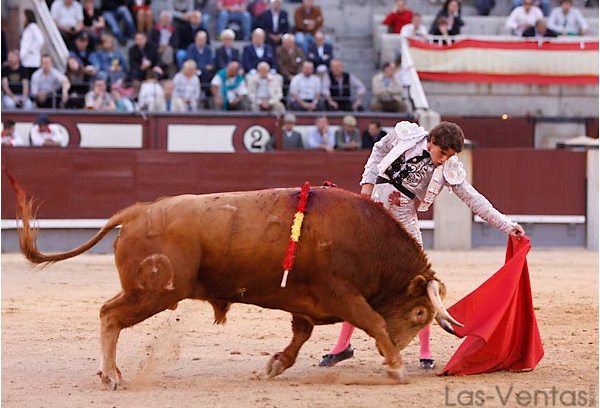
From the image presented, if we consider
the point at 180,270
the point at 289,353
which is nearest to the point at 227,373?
the point at 289,353

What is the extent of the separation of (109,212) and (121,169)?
467 millimetres

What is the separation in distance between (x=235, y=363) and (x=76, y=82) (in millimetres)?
8188

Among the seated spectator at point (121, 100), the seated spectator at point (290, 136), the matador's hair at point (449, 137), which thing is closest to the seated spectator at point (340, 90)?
the seated spectator at point (290, 136)

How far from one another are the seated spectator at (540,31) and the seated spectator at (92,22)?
5.33m

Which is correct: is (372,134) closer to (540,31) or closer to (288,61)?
(288,61)

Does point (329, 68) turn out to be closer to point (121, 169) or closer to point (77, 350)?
point (121, 169)

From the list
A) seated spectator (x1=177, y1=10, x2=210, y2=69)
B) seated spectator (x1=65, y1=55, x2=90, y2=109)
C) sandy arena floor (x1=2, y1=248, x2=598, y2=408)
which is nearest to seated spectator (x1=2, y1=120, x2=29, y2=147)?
seated spectator (x1=65, y1=55, x2=90, y2=109)

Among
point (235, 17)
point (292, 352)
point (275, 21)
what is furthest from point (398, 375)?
point (235, 17)

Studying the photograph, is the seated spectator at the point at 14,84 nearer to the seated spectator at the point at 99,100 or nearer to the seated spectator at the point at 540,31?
the seated spectator at the point at 99,100

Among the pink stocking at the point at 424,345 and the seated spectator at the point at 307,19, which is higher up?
the seated spectator at the point at 307,19

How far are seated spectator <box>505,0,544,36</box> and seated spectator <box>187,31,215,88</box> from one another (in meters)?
4.20

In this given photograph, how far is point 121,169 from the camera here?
13.2 m

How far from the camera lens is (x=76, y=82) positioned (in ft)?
45.3

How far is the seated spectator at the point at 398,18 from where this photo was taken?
52.1ft
